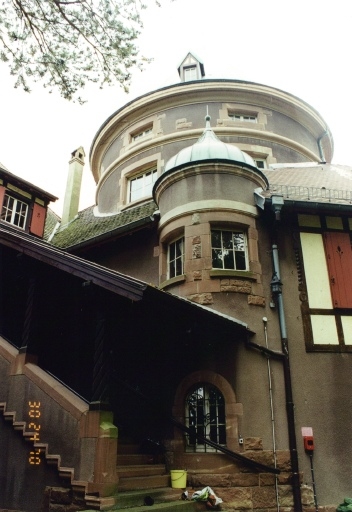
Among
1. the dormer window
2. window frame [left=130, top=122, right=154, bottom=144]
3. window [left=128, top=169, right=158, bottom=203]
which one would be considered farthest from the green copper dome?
the dormer window

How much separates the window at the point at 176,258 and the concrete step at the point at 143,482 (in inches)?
157

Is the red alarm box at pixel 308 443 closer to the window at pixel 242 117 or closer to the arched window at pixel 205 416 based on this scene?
the arched window at pixel 205 416

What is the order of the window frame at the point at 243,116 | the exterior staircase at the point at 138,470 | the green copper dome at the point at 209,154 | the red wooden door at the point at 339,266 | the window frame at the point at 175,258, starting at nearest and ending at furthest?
the exterior staircase at the point at 138,470 < the red wooden door at the point at 339,266 < the window frame at the point at 175,258 < the green copper dome at the point at 209,154 < the window frame at the point at 243,116

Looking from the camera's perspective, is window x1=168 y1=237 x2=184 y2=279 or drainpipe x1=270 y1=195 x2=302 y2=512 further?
window x1=168 y1=237 x2=184 y2=279

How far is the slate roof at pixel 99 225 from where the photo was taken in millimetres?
10727

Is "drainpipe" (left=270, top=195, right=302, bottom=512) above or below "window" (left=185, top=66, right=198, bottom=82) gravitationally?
below

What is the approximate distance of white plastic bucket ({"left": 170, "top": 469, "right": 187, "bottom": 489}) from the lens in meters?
7.24

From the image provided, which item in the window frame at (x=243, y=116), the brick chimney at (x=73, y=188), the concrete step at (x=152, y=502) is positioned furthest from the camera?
the brick chimney at (x=73, y=188)

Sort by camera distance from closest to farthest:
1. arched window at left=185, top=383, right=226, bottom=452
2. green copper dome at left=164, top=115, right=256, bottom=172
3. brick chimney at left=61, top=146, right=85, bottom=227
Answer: arched window at left=185, top=383, right=226, bottom=452 < green copper dome at left=164, top=115, right=256, bottom=172 < brick chimney at left=61, top=146, right=85, bottom=227

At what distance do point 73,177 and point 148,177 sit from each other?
12.4ft

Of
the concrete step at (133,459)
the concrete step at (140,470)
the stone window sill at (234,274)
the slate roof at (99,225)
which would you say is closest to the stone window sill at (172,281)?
the stone window sill at (234,274)

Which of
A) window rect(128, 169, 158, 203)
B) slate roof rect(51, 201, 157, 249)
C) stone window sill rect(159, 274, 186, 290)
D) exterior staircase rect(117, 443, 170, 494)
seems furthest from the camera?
window rect(128, 169, 158, 203)

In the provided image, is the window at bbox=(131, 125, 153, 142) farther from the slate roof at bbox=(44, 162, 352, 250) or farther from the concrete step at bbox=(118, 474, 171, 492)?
the concrete step at bbox=(118, 474, 171, 492)

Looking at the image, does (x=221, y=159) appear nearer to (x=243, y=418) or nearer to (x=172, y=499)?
(x=243, y=418)
